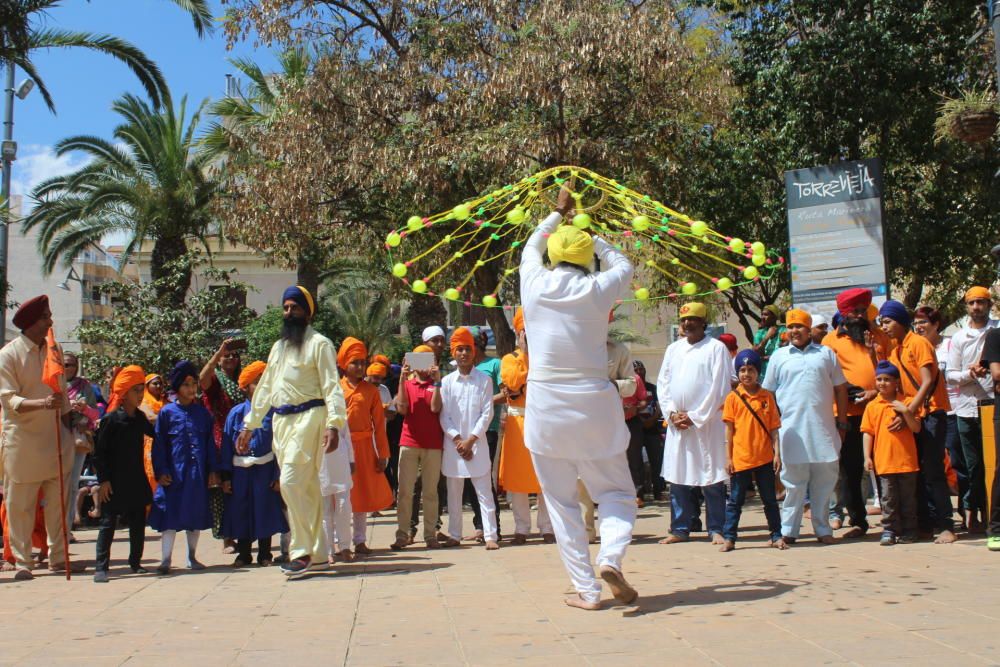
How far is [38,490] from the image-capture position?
8.91 meters

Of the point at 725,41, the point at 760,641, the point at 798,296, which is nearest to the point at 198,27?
the point at 725,41

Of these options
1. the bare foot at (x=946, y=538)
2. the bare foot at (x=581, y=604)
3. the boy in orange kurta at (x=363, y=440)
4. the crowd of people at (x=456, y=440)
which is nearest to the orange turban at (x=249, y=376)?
the crowd of people at (x=456, y=440)

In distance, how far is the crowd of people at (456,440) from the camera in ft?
26.1

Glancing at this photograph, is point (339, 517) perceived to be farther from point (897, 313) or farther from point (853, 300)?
point (897, 313)

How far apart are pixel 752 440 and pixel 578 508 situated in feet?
9.59

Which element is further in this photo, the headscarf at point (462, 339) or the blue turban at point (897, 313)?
the headscarf at point (462, 339)

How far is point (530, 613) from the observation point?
594 centimetres

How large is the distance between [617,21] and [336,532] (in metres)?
9.01

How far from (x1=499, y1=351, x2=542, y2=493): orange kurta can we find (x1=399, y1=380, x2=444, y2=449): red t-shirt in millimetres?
643

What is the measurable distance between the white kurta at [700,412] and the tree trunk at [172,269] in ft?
51.1

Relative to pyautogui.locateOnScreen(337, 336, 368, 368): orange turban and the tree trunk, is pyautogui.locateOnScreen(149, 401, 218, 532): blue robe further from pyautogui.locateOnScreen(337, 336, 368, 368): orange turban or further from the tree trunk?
the tree trunk

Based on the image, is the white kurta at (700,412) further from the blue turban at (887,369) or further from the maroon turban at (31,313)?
the maroon turban at (31,313)

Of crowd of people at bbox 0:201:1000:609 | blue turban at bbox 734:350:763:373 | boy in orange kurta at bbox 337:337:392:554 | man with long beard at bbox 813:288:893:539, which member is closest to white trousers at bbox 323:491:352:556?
crowd of people at bbox 0:201:1000:609

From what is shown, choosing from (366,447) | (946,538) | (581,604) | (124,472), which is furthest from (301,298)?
(946,538)
